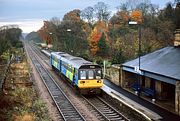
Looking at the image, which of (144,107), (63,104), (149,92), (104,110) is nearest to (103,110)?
(104,110)

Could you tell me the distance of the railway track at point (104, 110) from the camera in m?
21.4

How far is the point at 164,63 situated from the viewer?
26.2 metres

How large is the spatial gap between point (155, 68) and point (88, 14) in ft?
250

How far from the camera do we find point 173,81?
22031 millimetres

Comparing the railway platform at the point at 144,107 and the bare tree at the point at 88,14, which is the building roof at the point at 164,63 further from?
the bare tree at the point at 88,14

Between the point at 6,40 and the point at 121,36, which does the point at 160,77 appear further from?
the point at 6,40

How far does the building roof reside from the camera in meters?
23.4

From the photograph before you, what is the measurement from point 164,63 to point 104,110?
6.15 meters

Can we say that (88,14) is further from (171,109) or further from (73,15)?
(171,109)

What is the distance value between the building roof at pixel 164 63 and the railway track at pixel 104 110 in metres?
4.09

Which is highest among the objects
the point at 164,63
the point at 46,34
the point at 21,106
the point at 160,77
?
the point at 46,34

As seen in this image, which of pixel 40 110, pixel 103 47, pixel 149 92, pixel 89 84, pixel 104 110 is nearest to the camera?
pixel 40 110

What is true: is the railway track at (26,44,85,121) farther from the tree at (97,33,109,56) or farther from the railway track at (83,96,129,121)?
the tree at (97,33,109,56)

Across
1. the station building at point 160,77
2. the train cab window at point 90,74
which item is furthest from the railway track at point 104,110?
the station building at point 160,77
